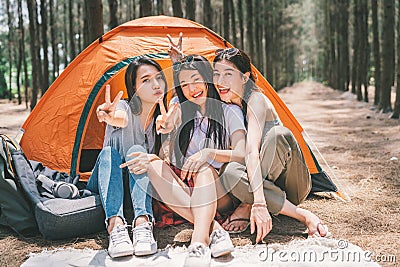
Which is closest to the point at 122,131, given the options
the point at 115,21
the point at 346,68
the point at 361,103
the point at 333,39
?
the point at 115,21

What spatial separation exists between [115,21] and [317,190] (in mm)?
5328

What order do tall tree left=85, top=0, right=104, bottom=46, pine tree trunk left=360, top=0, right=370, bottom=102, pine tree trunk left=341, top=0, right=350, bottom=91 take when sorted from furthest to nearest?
pine tree trunk left=341, top=0, right=350, bottom=91 < pine tree trunk left=360, top=0, right=370, bottom=102 < tall tree left=85, top=0, right=104, bottom=46

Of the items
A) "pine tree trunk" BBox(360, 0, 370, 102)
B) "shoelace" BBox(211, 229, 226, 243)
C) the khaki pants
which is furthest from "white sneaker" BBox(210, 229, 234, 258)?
"pine tree trunk" BBox(360, 0, 370, 102)

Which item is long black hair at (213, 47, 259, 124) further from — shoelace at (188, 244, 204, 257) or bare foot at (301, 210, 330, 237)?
shoelace at (188, 244, 204, 257)

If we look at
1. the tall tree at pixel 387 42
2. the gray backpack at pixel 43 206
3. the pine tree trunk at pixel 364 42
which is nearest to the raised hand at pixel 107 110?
the gray backpack at pixel 43 206

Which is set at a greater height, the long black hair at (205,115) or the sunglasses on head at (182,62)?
the sunglasses on head at (182,62)

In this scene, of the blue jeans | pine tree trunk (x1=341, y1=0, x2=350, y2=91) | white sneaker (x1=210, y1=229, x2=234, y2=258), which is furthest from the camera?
pine tree trunk (x1=341, y1=0, x2=350, y2=91)

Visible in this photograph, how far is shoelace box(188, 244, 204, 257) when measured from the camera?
2.89 metres

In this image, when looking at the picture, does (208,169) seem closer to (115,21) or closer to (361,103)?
(115,21)

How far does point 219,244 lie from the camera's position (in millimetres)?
2988

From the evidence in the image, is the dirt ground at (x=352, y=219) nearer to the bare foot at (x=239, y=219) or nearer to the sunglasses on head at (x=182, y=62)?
the bare foot at (x=239, y=219)

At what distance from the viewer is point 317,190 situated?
4555 millimetres

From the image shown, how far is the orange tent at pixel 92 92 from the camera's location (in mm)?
4578

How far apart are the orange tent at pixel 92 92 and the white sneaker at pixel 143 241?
154 centimetres
